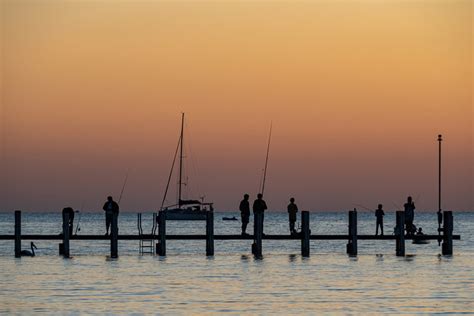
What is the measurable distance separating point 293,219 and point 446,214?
6.04 metres

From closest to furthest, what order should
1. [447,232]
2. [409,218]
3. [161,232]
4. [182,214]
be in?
[161,232], [447,232], [409,218], [182,214]

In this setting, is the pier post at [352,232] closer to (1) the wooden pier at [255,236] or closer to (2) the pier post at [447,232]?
(1) the wooden pier at [255,236]

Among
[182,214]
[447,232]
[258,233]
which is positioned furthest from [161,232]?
[182,214]

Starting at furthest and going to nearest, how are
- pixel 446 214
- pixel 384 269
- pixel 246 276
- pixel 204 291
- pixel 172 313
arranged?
pixel 446 214, pixel 384 269, pixel 246 276, pixel 204 291, pixel 172 313

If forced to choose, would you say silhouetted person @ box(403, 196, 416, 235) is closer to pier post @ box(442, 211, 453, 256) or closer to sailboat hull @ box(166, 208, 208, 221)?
pier post @ box(442, 211, 453, 256)

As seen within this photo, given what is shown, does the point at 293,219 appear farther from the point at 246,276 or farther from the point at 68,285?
the point at 68,285

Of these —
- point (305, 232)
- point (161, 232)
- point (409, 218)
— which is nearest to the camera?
point (305, 232)

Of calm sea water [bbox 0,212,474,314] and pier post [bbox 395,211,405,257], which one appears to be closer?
calm sea water [bbox 0,212,474,314]

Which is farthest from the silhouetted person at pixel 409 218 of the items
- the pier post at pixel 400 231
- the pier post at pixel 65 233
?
the pier post at pixel 65 233

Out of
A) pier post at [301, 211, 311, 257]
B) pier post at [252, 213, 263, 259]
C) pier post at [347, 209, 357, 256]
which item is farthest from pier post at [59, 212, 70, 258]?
pier post at [347, 209, 357, 256]

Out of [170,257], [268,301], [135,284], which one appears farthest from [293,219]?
[268,301]

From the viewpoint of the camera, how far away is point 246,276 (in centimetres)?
4131

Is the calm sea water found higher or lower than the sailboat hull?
lower

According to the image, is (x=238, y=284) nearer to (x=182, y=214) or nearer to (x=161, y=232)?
(x=161, y=232)
